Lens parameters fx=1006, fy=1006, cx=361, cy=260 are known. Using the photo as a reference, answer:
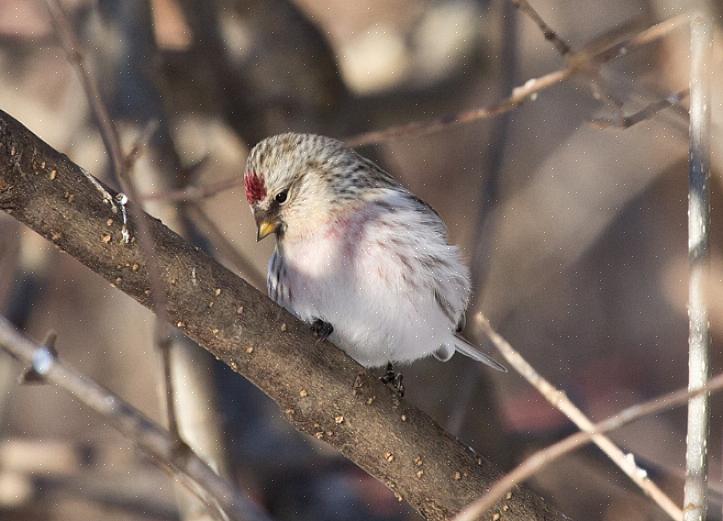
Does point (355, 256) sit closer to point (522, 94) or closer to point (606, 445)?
point (606, 445)

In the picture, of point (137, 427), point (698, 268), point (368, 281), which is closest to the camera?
point (137, 427)

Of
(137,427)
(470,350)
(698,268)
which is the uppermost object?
(470,350)

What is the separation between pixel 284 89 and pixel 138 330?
80 centimetres

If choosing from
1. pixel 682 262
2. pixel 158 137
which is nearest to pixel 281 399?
pixel 158 137

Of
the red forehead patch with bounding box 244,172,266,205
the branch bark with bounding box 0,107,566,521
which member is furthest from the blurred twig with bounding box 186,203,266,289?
the branch bark with bounding box 0,107,566,521

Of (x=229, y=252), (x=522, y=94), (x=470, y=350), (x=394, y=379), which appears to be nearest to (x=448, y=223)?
(x=229, y=252)

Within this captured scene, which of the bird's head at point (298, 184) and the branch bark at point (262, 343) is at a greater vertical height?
the bird's head at point (298, 184)

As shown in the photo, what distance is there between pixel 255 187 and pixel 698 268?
2.97 feet

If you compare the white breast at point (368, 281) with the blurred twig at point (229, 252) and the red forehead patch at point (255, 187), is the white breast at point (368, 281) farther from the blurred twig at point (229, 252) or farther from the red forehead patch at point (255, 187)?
the blurred twig at point (229, 252)

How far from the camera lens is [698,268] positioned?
1331mm

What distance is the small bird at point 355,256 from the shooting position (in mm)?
1830

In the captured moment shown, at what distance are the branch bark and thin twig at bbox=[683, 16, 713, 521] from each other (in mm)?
291

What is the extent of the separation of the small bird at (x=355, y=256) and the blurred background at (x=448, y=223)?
76cm

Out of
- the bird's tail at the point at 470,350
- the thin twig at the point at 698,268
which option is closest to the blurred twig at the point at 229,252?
the bird's tail at the point at 470,350
